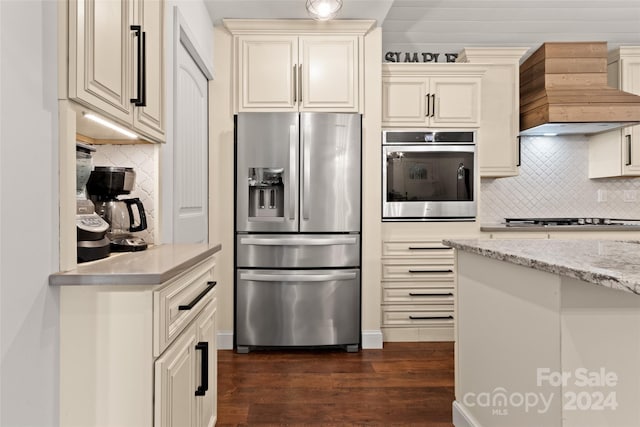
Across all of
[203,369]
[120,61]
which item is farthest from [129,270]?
[120,61]

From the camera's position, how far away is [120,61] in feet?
4.64

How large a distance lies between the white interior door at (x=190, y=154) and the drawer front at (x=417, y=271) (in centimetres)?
146

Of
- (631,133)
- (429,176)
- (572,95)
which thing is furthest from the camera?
(631,133)

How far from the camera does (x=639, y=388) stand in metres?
1.27

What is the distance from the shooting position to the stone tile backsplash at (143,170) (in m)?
1.90

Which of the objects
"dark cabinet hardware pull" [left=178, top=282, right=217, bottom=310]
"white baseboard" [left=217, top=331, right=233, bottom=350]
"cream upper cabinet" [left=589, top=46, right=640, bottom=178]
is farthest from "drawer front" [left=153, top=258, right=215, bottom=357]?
"cream upper cabinet" [left=589, top=46, right=640, bottom=178]

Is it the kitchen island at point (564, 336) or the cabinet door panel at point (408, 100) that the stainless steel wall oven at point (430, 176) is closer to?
the cabinet door panel at point (408, 100)

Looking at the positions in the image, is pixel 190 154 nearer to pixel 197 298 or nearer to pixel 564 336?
pixel 197 298

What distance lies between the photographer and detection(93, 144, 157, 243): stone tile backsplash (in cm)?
190

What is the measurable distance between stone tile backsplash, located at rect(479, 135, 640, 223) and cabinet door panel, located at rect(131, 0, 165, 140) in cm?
320

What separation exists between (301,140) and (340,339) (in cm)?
152

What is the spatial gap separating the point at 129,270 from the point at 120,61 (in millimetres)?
748

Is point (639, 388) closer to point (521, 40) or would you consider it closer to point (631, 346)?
point (631, 346)

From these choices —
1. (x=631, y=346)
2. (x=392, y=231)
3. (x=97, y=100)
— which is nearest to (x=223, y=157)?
(x=392, y=231)
